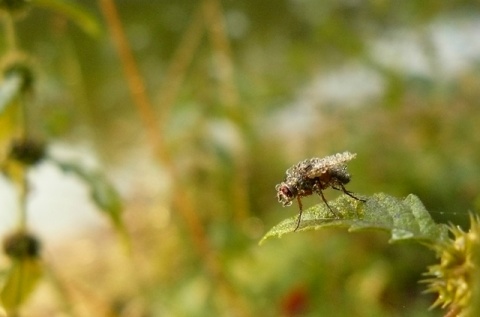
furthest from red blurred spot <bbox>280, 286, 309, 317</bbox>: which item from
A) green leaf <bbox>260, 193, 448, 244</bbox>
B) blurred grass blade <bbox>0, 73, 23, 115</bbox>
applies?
green leaf <bbox>260, 193, 448, 244</bbox>

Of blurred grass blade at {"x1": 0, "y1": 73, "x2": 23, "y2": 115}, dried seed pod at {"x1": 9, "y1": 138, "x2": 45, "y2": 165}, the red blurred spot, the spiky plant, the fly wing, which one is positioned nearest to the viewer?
the spiky plant

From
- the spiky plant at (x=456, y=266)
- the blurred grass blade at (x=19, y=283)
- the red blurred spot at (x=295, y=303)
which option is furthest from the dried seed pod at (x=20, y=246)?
the red blurred spot at (x=295, y=303)

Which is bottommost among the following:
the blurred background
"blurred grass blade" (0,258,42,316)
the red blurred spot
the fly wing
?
the fly wing

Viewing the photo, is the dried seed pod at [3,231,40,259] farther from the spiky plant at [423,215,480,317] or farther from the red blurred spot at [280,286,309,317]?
the red blurred spot at [280,286,309,317]

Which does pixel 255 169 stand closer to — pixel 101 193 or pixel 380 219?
pixel 101 193

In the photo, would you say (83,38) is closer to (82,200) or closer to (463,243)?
(82,200)

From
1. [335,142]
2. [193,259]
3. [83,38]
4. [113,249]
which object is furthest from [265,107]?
[83,38]

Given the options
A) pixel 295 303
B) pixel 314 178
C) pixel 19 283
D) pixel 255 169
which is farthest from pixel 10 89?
pixel 255 169
